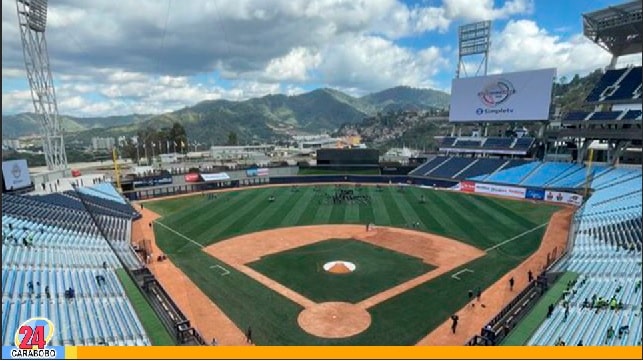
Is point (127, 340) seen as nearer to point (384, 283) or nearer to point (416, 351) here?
point (416, 351)

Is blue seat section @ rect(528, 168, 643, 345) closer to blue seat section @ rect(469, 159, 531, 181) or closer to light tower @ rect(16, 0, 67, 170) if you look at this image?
blue seat section @ rect(469, 159, 531, 181)

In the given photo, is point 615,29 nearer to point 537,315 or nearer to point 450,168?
point 450,168

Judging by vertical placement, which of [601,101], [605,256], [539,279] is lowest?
[539,279]

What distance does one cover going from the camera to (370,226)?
30.7m

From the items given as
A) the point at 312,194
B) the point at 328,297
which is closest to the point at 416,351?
the point at 328,297

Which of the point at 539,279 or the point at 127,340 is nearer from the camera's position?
the point at 127,340

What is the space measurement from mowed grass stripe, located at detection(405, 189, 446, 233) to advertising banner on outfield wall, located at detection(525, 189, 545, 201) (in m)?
10.9

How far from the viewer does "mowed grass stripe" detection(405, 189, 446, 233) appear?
101 ft

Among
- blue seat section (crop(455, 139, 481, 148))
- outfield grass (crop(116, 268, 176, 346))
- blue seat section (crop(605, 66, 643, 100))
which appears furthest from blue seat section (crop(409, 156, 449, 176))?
outfield grass (crop(116, 268, 176, 346))

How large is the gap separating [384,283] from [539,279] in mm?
7362

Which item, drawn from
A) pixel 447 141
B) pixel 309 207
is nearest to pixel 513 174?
pixel 447 141

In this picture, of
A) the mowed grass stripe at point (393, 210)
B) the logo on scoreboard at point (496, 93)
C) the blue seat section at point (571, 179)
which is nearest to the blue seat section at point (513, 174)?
the blue seat section at point (571, 179)

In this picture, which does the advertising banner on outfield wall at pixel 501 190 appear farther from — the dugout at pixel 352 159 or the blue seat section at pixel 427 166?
the dugout at pixel 352 159

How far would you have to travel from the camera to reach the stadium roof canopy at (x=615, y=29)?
34.0 metres
